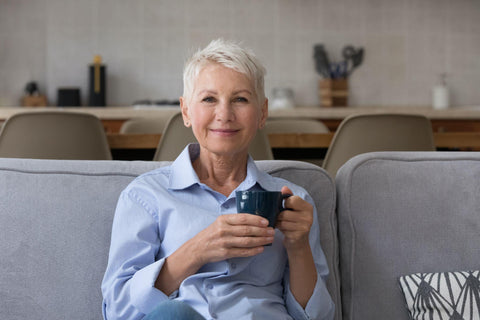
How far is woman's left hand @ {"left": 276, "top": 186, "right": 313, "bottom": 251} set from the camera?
1.19 m

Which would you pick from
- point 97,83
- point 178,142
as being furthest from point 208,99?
point 97,83

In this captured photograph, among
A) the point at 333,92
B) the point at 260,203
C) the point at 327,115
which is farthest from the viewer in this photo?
the point at 333,92

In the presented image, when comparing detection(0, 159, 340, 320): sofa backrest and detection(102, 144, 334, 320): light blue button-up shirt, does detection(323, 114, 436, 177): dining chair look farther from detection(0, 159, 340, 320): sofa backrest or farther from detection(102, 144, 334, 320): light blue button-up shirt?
detection(102, 144, 334, 320): light blue button-up shirt

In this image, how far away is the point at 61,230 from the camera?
1.42 meters

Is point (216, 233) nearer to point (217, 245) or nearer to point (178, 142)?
point (217, 245)

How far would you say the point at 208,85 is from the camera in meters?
1.34

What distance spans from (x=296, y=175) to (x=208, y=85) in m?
0.35

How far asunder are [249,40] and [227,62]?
372 cm

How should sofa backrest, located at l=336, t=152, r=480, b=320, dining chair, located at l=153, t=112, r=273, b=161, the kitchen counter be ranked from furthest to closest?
the kitchen counter, dining chair, located at l=153, t=112, r=273, b=161, sofa backrest, located at l=336, t=152, r=480, b=320

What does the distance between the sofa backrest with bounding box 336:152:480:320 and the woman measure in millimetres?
144

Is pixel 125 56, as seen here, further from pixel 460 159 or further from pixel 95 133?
pixel 460 159

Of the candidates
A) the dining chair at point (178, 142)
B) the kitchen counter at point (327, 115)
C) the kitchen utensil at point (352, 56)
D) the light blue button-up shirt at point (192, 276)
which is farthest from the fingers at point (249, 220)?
the kitchen utensil at point (352, 56)

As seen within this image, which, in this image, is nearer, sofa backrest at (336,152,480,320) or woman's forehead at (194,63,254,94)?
woman's forehead at (194,63,254,94)

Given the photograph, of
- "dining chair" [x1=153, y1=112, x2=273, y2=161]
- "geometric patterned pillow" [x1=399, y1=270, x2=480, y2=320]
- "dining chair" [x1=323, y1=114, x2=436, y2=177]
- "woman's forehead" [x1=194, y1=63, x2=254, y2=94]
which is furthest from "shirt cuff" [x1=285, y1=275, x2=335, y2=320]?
"dining chair" [x1=323, y1=114, x2=436, y2=177]
